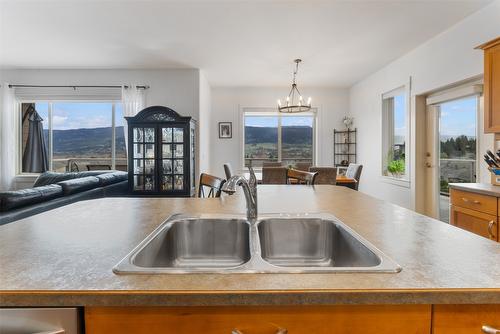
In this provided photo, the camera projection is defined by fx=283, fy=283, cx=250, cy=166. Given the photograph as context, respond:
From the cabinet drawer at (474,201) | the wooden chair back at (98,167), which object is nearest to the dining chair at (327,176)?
the cabinet drawer at (474,201)

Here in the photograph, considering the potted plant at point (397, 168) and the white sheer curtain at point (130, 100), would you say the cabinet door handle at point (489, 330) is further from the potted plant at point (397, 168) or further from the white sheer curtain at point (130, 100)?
the white sheer curtain at point (130, 100)

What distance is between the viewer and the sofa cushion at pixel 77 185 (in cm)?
264

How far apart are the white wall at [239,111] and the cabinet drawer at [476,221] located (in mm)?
3902

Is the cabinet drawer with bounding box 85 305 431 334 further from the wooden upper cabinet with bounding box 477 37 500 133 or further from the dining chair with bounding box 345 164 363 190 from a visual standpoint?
the dining chair with bounding box 345 164 363 190

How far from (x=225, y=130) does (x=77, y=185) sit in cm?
375

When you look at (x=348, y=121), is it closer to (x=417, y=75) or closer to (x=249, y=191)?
(x=417, y=75)

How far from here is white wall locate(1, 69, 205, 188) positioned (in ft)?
16.2

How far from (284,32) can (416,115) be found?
2212mm

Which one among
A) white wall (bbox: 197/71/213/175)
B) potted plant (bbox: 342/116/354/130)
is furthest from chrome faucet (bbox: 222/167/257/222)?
potted plant (bbox: 342/116/354/130)

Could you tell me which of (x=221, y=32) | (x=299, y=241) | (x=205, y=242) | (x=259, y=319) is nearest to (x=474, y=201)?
(x=299, y=241)

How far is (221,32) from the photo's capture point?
344cm

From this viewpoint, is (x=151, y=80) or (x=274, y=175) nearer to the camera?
(x=274, y=175)

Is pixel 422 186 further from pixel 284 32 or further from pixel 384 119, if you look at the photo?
pixel 284 32

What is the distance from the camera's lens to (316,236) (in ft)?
3.72
